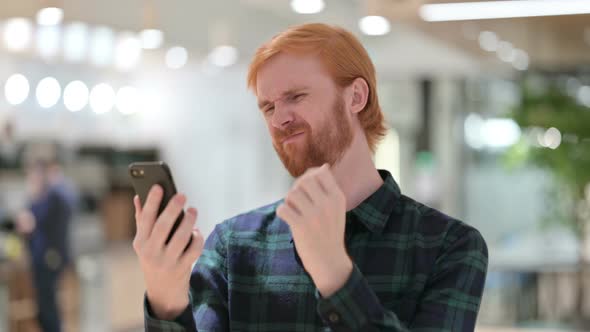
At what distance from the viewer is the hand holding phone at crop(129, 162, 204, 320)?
51.6 inches

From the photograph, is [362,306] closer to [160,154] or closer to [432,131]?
[432,131]

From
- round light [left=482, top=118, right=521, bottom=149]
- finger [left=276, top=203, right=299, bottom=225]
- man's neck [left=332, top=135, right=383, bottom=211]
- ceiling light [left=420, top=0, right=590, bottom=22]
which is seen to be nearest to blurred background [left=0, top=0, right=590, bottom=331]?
round light [left=482, top=118, right=521, bottom=149]

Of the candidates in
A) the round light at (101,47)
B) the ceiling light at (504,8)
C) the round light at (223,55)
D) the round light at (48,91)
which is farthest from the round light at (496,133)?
the ceiling light at (504,8)

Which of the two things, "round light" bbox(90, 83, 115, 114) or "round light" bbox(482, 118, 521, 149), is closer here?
"round light" bbox(90, 83, 115, 114)

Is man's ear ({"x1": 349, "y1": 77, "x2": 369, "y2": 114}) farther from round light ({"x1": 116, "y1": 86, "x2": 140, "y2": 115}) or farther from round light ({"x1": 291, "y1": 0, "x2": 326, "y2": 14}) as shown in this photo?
round light ({"x1": 116, "y1": 86, "x2": 140, "y2": 115})

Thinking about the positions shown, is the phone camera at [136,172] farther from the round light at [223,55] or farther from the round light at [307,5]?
the round light at [223,55]

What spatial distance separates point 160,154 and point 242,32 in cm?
463

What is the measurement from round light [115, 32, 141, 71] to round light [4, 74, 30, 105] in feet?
3.53

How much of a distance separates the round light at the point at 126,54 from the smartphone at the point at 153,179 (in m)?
7.95

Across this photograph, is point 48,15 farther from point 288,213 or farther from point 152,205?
point 288,213

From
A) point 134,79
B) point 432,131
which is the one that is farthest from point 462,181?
point 134,79

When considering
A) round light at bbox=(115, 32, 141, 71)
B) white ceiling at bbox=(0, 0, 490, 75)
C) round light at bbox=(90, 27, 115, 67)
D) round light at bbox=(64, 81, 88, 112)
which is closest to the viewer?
white ceiling at bbox=(0, 0, 490, 75)

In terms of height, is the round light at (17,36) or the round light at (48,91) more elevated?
the round light at (17,36)

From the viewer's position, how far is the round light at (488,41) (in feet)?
18.3
